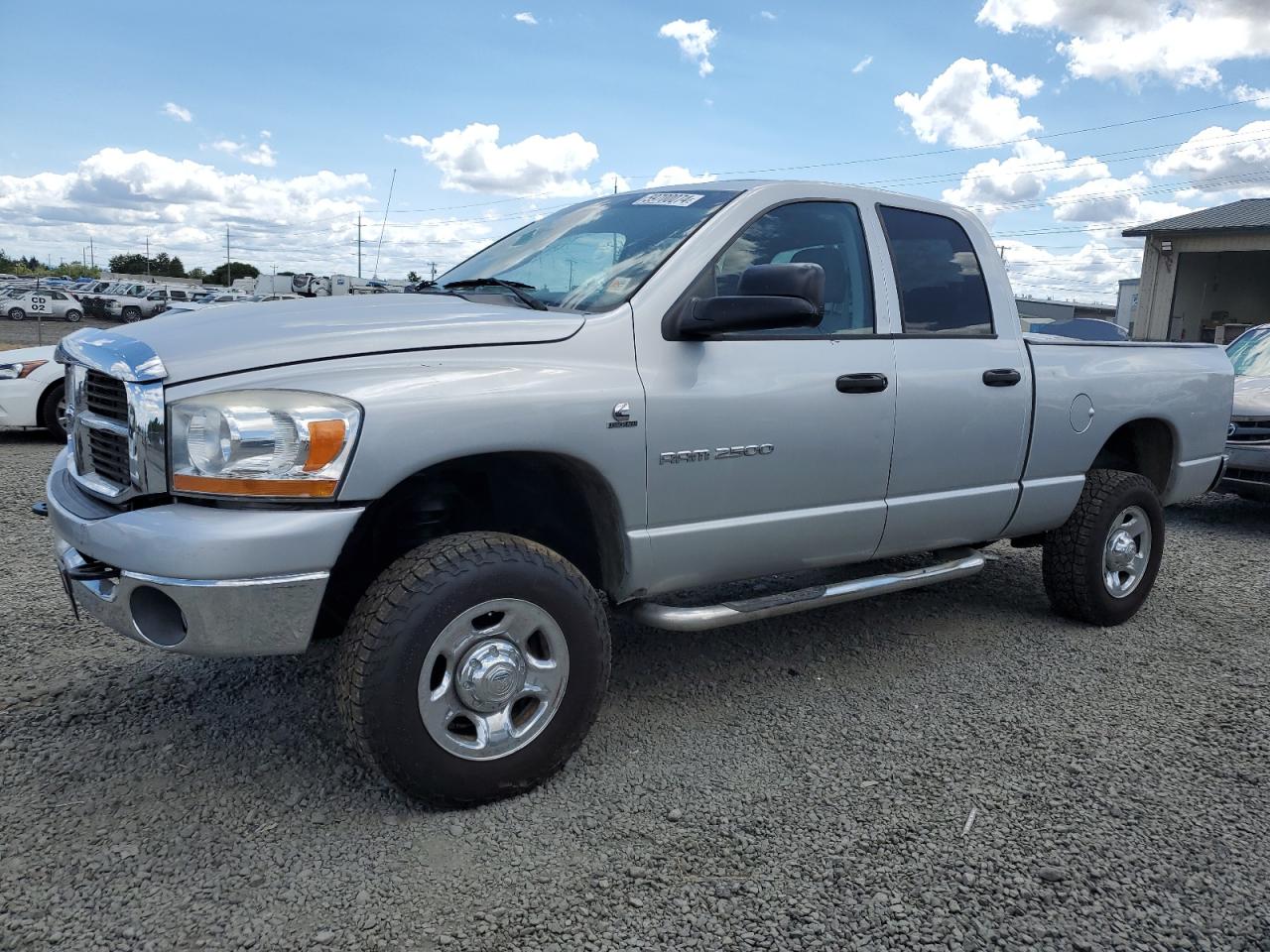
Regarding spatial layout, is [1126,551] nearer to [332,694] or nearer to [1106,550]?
[1106,550]

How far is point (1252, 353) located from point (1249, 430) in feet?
5.96

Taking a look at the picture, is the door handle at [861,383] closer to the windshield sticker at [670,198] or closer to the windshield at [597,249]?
the windshield at [597,249]

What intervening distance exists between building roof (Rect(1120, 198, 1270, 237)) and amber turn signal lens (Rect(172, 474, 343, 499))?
2734 centimetres

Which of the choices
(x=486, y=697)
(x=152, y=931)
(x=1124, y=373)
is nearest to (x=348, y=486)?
(x=486, y=697)

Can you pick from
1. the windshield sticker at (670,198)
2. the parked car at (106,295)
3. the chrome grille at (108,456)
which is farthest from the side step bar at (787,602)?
the parked car at (106,295)

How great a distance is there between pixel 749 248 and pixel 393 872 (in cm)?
229

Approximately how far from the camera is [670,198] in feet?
12.4

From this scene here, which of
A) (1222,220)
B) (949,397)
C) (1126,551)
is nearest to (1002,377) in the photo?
(949,397)

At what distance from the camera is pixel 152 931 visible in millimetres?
2320

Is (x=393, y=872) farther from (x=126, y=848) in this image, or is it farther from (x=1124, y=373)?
(x=1124, y=373)

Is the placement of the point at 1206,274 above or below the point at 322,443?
above

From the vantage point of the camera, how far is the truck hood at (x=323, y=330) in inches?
103

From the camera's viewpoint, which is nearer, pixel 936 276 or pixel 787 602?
pixel 787 602

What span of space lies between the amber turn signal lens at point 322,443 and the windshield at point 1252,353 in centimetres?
815
